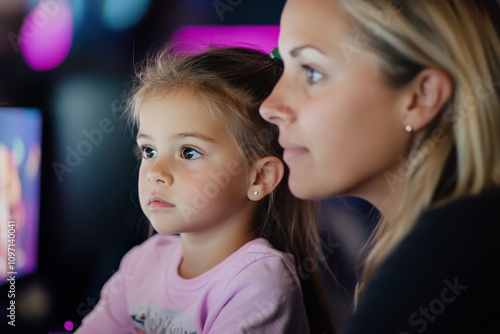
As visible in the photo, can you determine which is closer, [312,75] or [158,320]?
[312,75]

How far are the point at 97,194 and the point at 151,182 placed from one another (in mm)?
112

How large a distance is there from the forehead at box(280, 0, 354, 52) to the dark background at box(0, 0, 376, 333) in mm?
77

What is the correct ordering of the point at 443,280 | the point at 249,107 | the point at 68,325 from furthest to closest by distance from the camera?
1. the point at 68,325
2. the point at 249,107
3. the point at 443,280

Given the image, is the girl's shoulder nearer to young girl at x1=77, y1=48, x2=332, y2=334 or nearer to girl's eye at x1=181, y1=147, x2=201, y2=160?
young girl at x1=77, y1=48, x2=332, y2=334

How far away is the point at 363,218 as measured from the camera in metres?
0.92

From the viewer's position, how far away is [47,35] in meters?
1.00

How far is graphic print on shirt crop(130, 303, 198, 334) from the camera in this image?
3.15 feet

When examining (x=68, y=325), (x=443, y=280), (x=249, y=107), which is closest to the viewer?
(x=443, y=280)

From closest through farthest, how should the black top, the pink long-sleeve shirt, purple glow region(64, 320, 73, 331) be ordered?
the black top → the pink long-sleeve shirt → purple glow region(64, 320, 73, 331)

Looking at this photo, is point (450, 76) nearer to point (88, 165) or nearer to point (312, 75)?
point (312, 75)

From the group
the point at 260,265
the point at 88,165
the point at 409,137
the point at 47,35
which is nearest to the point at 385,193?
the point at 409,137

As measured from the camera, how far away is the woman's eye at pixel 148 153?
0.96 m

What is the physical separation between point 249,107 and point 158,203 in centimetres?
19

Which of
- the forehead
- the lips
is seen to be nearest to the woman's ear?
the forehead
